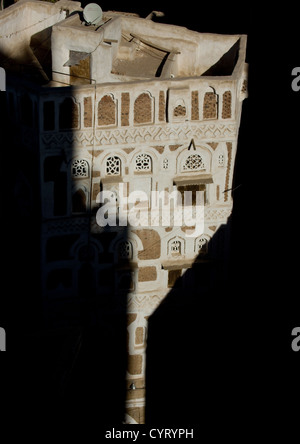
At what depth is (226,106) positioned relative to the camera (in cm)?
2923

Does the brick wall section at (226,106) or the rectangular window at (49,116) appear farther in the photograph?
the brick wall section at (226,106)

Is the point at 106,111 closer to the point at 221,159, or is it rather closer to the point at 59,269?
the point at 221,159

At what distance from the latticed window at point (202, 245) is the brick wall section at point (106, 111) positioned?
229 inches

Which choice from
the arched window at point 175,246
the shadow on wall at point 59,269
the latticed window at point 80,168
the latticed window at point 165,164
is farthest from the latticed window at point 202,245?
the latticed window at point 80,168

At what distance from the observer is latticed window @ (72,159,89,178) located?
29.0m

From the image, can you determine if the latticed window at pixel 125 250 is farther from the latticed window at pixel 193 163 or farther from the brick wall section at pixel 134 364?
the brick wall section at pixel 134 364

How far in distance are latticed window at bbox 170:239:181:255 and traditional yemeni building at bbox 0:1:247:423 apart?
46mm

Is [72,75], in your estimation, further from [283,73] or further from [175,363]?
[283,73]

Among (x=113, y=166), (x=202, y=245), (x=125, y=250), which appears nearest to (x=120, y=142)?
(x=113, y=166)

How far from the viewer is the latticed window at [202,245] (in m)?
31.7

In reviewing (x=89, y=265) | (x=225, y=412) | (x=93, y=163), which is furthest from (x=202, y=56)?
(x=225, y=412)

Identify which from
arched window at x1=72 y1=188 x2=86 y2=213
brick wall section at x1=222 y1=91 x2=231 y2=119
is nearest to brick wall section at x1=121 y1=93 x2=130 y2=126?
arched window at x1=72 y1=188 x2=86 y2=213

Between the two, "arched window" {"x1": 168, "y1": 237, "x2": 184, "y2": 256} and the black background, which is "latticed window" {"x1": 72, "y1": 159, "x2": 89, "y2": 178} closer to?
the black background

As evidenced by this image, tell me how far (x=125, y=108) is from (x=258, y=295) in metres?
10.8
